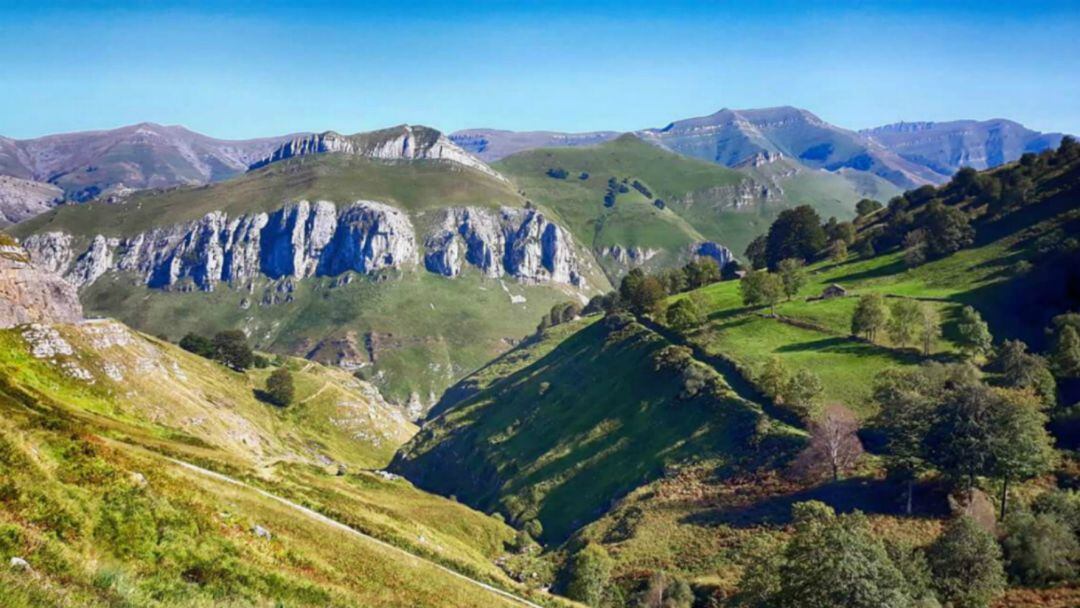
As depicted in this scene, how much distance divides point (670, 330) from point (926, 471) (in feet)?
187

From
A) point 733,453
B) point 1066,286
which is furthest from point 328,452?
point 1066,286

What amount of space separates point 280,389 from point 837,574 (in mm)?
142430

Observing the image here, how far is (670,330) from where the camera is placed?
371ft

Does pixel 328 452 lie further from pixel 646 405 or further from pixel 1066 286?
pixel 1066 286

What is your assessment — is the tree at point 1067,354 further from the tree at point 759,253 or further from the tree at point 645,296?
the tree at point 759,253

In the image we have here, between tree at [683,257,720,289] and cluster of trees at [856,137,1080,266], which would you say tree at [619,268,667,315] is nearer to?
tree at [683,257,720,289]

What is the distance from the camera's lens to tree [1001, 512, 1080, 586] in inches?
1708

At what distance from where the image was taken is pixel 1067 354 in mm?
70312

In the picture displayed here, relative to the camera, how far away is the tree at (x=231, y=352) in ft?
532

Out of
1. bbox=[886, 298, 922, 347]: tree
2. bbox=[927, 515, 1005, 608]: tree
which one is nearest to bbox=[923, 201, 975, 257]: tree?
bbox=[886, 298, 922, 347]: tree

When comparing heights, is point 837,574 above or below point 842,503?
above

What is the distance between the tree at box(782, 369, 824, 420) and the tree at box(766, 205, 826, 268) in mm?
88875

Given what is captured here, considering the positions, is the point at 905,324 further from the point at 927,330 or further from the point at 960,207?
the point at 960,207

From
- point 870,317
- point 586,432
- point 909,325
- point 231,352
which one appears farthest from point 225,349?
point 909,325
